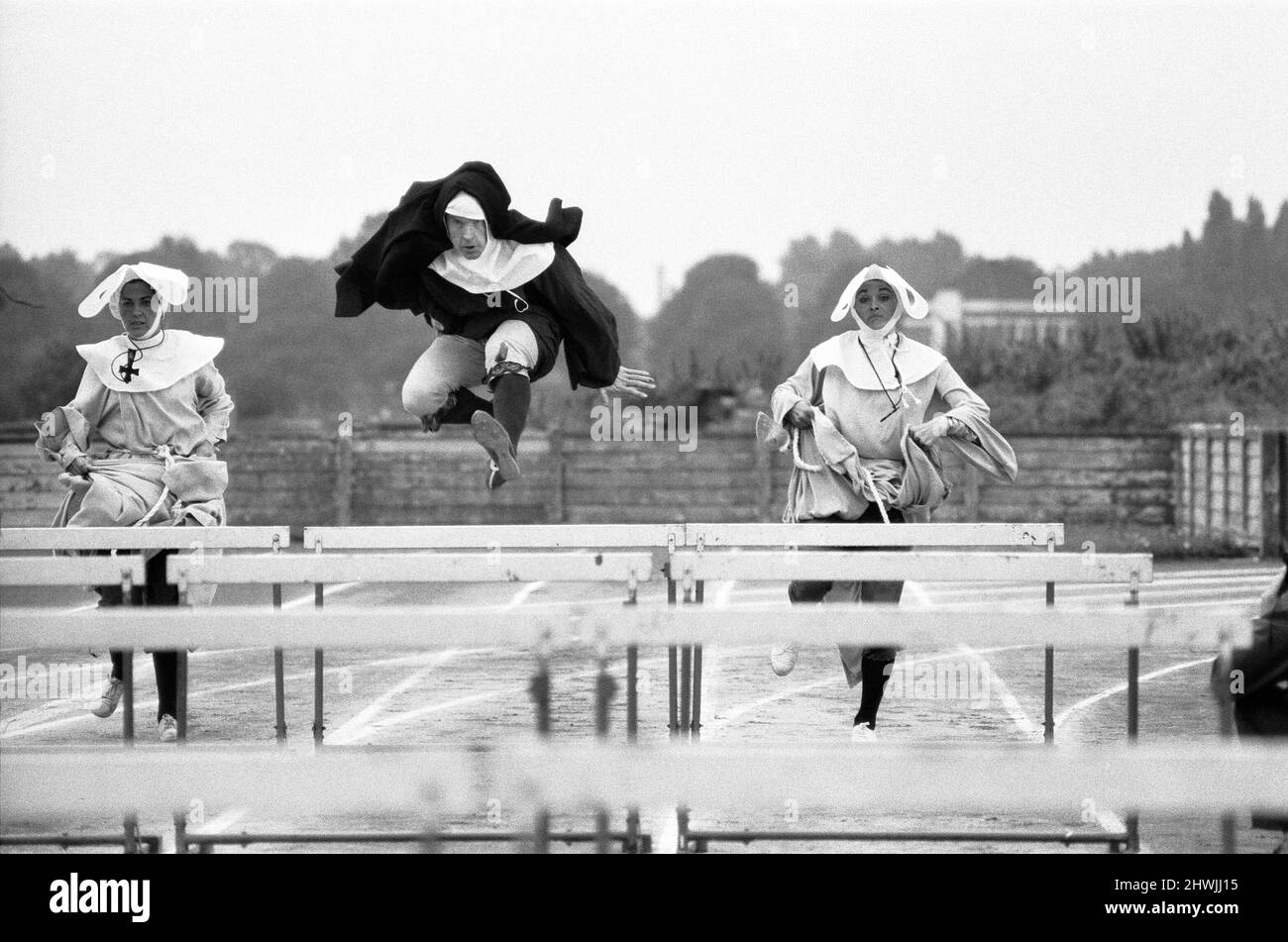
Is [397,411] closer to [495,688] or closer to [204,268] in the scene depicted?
[204,268]

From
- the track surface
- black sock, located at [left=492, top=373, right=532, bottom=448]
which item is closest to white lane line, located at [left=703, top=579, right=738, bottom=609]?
the track surface

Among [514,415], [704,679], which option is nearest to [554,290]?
[514,415]

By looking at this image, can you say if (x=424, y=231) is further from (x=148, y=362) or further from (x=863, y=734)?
(x=863, y=734)

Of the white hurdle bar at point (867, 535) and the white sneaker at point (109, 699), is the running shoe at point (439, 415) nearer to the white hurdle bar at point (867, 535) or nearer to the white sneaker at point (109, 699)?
the white hurdle bar at point (867, 535)

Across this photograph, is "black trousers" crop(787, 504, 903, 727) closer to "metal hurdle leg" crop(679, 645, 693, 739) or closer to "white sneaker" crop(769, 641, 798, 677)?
"white sneaker" crop(769, 641, 798, 677)

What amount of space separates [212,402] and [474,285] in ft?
7.12

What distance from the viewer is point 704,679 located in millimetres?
9789

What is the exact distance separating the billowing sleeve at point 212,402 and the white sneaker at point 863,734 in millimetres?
3060

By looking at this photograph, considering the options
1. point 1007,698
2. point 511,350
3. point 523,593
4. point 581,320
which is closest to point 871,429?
point 581,320

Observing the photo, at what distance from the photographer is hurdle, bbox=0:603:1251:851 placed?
2.70 meters

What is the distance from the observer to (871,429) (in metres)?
7.36

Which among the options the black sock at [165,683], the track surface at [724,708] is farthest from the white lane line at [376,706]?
the black sock at [165,683]

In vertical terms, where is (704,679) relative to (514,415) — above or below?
below
